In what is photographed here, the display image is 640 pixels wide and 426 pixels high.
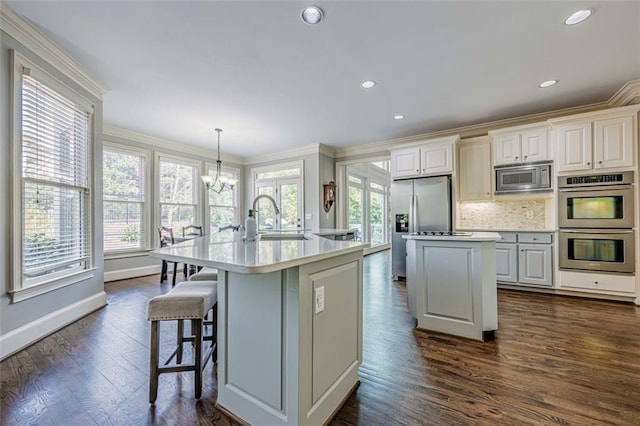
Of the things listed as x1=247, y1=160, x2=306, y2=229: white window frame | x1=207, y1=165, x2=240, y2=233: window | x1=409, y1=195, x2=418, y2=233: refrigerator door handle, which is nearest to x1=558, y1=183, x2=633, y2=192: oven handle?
x1=409, y1=195, x2=418, y2=233: refrigerator door handle

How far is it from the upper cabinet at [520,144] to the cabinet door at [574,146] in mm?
180

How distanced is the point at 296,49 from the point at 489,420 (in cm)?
308

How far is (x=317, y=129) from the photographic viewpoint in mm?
4828

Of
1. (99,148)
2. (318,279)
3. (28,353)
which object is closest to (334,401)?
(318,279)

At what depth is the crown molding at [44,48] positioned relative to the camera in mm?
2123

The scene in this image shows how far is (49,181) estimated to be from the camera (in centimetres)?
258

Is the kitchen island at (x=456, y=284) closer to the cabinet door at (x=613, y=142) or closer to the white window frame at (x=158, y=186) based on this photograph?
the cabinet door at (x=613, y=142)

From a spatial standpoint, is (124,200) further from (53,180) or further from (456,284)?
(456,284)

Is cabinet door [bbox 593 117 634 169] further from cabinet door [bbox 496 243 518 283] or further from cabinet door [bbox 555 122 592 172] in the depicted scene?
cabinet door [bbox 496 243 518 283]

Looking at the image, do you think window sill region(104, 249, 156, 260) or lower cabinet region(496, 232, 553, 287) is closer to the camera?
lower cabinet region(496, 232, 553, 287)

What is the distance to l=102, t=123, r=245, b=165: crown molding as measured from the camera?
455cm

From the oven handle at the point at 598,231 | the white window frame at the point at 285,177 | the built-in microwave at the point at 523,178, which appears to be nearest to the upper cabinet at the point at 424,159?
the built-in microwave at the point at 523,178

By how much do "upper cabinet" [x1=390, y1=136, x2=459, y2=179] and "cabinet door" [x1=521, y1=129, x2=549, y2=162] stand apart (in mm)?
942

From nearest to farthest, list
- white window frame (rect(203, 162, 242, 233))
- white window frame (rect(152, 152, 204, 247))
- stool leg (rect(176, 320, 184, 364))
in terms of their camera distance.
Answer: stool leg (rect(176, 320, 184, 364))
white window frame (rect(152, 152, 204, 247))
white window frame (rect(203, 162, 242, 233))
